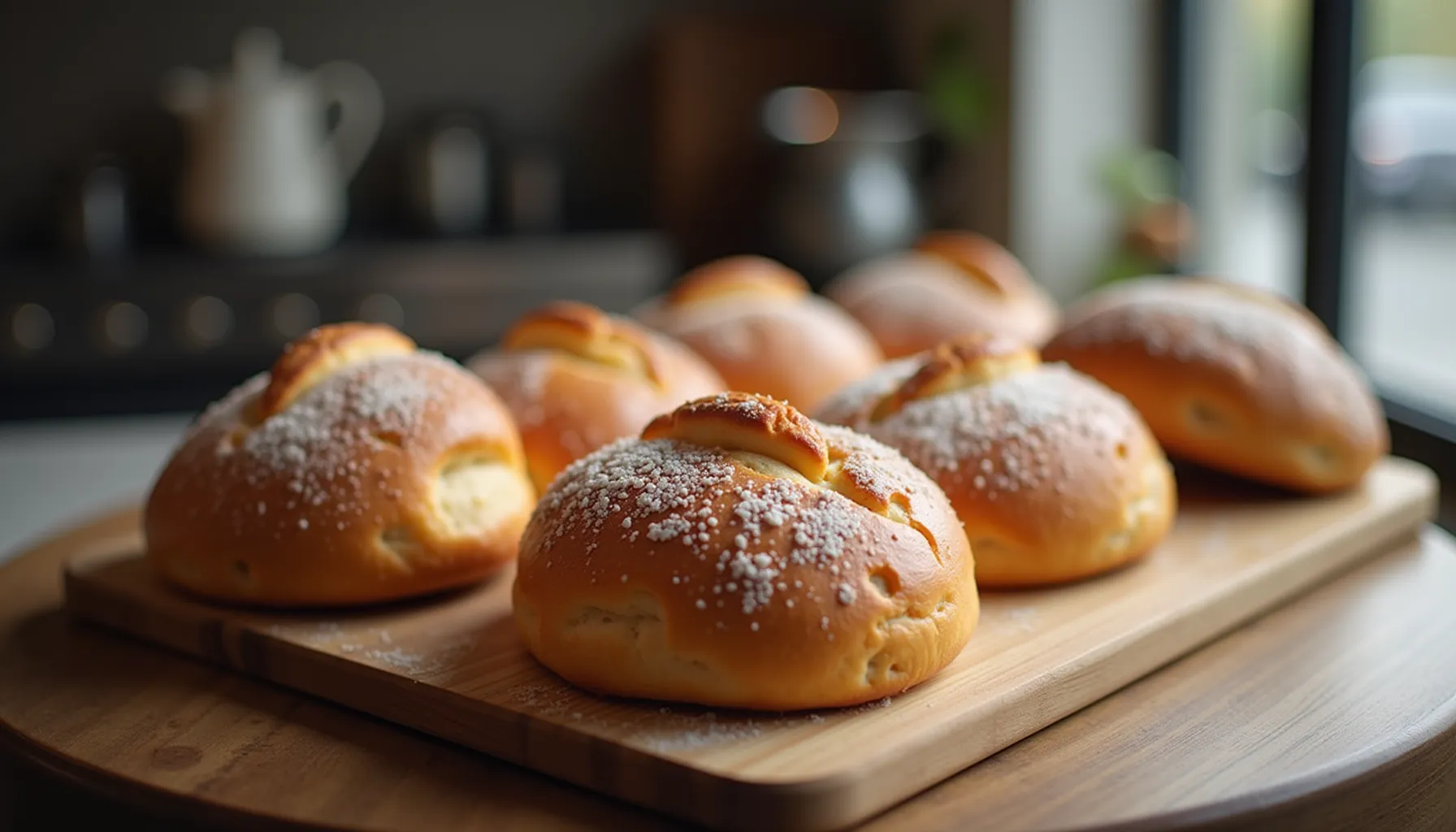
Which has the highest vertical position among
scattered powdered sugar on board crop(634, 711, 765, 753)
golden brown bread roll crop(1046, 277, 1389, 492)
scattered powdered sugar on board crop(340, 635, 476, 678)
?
golden brown bread roll crop(1046, 277, 1389, 492)

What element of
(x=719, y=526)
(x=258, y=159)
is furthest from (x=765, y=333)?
(x=258, y=159)

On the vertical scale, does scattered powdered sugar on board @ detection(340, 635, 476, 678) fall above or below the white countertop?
above

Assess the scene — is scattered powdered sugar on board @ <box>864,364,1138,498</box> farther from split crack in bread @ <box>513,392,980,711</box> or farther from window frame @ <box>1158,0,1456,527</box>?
window frame @ <box>1158,0,1456,527</box>

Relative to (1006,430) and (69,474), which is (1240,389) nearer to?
(1006,430)

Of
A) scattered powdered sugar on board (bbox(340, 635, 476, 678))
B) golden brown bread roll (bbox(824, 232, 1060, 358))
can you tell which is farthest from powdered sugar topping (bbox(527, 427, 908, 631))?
golden brown bread roll (bbox(824, 232, 1060, 358))

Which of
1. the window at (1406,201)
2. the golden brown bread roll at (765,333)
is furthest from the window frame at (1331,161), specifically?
the golden brown bread roll at (765,333)

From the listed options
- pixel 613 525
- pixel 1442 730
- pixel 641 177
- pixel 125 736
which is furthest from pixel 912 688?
pixel 641 177
